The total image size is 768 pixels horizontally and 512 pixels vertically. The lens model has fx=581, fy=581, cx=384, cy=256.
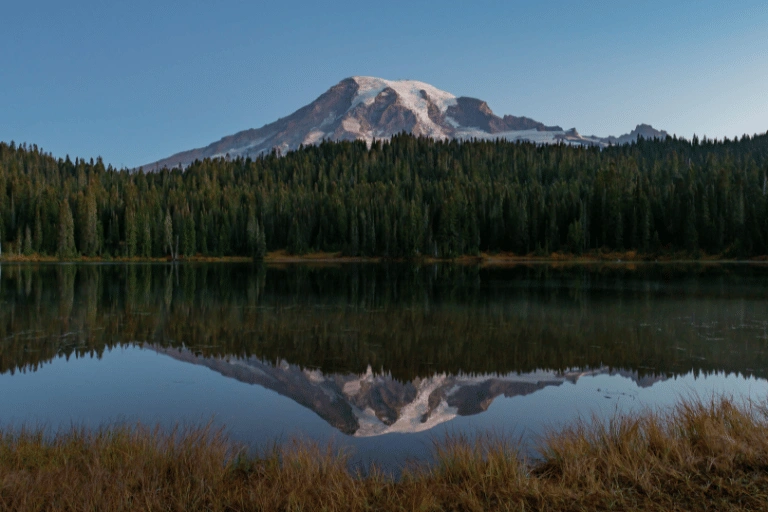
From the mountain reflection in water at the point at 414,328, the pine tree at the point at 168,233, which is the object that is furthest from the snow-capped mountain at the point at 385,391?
the pine tree at the point at 168,233

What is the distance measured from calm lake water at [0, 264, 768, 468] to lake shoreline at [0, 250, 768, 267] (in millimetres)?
67996

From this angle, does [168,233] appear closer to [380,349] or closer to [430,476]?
[380,349]

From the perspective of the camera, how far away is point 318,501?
6.36 meters

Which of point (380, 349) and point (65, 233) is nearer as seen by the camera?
point (380, 349)

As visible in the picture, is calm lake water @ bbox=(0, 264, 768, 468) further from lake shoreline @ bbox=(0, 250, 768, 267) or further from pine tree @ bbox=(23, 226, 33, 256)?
pine tree @ bbox=(23, 226, 33, 256)

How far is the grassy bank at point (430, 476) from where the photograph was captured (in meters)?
6.16

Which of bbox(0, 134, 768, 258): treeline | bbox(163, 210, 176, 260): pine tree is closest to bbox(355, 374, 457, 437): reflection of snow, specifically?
bbox(0, 134, 768, 258): treeline

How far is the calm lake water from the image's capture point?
1167 cm

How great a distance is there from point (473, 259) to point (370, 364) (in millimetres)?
98577

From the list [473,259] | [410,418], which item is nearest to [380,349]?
[410,418]

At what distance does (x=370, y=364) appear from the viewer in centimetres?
1678

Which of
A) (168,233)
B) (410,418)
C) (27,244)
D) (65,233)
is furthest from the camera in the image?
(168,233)

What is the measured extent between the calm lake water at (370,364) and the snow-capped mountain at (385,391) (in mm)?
59

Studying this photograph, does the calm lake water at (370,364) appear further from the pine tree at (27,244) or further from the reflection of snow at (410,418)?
the pine tree at (27,244)
